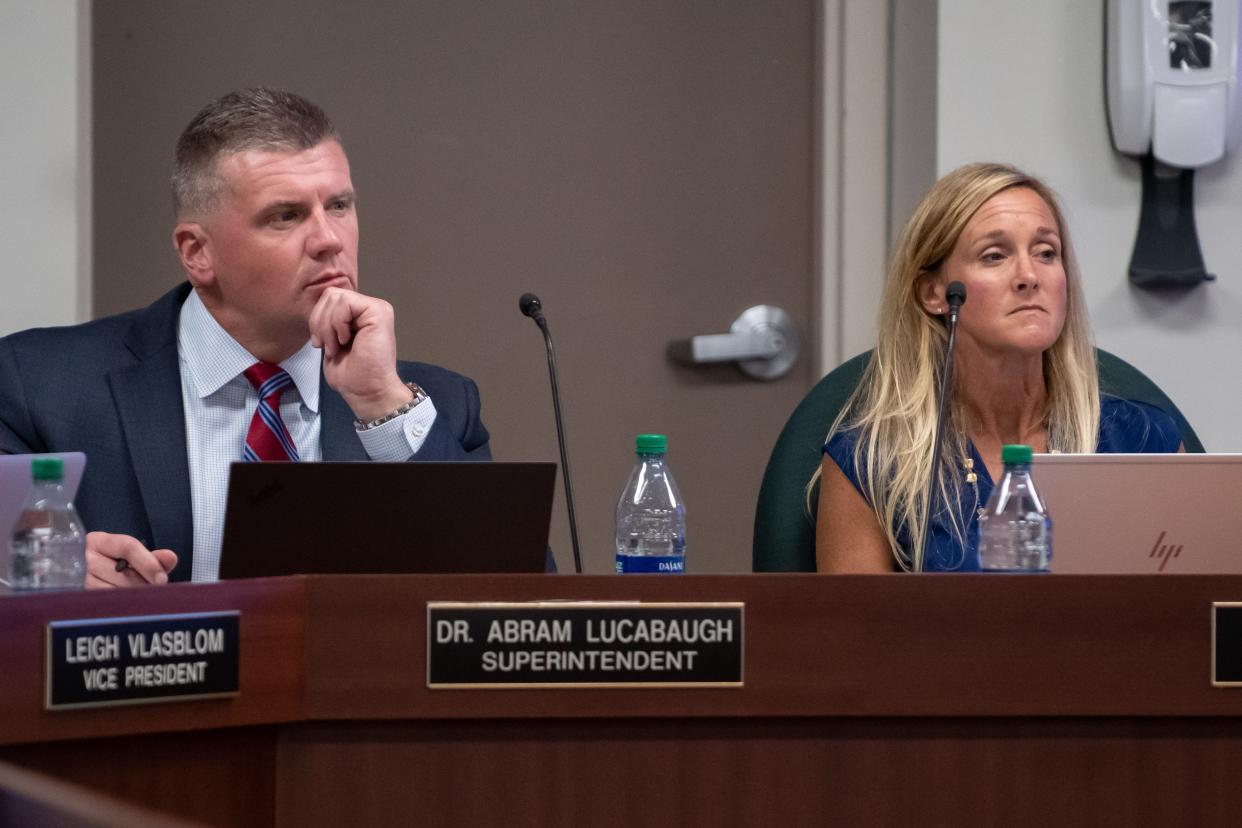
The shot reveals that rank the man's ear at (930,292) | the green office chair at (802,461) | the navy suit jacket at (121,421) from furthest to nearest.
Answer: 1. the man's ear at (930,292)
2. the green office chair at (802,461)
3. the navy suit jacket at (121,421)

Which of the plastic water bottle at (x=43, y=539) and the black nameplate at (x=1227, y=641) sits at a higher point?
the plastic water bottle at (x=43, y=539)

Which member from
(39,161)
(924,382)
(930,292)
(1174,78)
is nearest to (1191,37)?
(1174,78)

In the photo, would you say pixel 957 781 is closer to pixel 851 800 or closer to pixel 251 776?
pixel 851 800

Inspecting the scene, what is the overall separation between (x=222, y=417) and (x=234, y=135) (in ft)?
1.32

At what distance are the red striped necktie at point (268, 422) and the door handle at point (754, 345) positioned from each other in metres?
1.14

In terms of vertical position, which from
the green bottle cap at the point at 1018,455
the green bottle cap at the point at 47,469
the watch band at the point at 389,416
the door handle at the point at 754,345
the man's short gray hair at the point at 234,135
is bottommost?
the green bottle cap at the point at 47,469

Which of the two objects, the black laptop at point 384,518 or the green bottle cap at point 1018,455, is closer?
the black laptop at point 384,518

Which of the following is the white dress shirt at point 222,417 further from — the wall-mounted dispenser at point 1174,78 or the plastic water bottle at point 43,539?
the wall-mounted dispenser at point 1174,78

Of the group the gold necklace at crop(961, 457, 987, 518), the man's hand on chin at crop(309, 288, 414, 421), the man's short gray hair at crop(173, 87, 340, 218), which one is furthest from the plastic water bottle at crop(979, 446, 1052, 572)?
the man's short gray hair at crop(173, 87, 340, 218)

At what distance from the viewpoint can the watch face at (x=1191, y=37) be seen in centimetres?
288

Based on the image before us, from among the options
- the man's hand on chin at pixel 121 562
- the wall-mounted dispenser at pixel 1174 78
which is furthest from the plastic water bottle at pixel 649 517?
the wall-mounted dispenser at pixel 1174 78

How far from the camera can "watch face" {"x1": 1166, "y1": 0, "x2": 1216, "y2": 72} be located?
2.88m

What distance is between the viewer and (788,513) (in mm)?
2410

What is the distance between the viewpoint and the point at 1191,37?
2.89m
